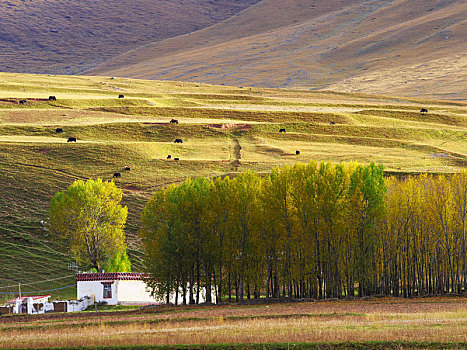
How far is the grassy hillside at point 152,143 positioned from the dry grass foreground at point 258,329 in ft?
124

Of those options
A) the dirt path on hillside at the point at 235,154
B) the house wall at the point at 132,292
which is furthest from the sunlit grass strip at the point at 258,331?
the dirt path on hillside at the point at 235,154

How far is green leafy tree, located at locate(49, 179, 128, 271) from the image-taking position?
87.1m

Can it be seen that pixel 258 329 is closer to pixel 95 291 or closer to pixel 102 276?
pixel 102 276

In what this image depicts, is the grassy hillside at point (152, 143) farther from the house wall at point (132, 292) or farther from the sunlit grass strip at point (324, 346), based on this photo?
the sunlit grass strip at point (324, 346)

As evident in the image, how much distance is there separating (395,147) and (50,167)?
70.9 m

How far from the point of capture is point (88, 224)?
87.9 meters

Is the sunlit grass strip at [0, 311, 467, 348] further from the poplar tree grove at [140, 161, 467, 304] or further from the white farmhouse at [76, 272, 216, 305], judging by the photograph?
the white farmhouse at [76, 272, 216, 305]

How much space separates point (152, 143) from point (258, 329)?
328ft

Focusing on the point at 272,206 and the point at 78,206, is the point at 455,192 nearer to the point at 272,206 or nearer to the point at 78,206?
the point at 272,206

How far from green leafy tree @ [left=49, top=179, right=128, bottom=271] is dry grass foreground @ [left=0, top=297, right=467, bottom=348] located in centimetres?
3364

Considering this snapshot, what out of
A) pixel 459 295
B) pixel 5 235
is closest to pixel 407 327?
pixel 459 295

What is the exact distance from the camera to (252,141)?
147 meters

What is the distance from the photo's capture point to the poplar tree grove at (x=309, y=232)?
235 ft

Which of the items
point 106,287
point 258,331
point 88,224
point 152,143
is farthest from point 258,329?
point 152,143
